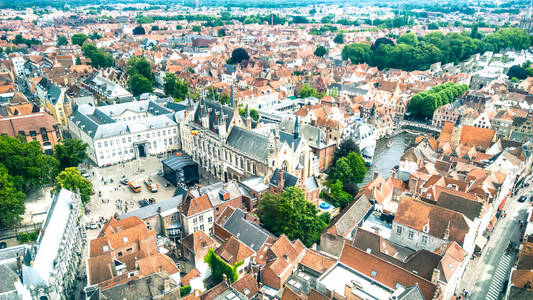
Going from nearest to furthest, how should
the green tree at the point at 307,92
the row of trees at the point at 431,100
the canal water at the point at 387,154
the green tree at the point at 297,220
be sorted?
the green tree at the point at 297,220 < the canal water at the point at 387,154 < the row of trees at the point at 431,100 < the green tree at the point at 307,92

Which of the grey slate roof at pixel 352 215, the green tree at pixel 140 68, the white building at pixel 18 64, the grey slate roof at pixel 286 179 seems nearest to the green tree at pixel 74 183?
the grey slate roof at pixel 286 179

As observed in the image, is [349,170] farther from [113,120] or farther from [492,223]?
[113,120]

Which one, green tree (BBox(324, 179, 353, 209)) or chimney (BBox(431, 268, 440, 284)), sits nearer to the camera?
chimney (BBox(431, 268, 440, 284))

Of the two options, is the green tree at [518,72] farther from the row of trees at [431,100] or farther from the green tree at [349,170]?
the green tree at [349,170]

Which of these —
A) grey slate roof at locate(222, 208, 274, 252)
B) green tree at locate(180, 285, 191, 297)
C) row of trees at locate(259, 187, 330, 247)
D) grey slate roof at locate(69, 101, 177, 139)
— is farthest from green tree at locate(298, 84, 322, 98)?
green tree at locate(180, 285, 191, 297)

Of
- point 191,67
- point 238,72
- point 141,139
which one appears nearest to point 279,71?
point 238,72

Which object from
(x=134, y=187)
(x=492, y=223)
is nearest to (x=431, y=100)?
(x=492, y=223)

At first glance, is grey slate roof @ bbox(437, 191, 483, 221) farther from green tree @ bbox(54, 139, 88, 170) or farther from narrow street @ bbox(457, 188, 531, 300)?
green tree @ bbox(54, 139, 88, 170)
